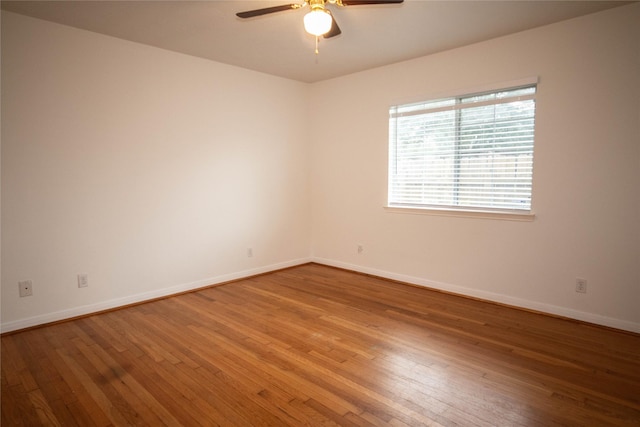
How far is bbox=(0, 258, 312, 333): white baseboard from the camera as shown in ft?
9.89

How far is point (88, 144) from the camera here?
328 cm

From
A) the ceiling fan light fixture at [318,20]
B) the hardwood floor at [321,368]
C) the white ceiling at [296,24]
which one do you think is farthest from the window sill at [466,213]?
the ceiling fan light fixture at [318,20]

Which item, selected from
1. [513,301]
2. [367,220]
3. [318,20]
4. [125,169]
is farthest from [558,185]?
[125,169]

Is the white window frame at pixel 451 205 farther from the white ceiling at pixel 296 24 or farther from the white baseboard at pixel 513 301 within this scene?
the white baseboard at pixel 513 301

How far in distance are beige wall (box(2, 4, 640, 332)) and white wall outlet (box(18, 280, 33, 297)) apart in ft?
0.12

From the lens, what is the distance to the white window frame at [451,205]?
336cm

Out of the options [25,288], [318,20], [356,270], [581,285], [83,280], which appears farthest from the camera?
[356,270]

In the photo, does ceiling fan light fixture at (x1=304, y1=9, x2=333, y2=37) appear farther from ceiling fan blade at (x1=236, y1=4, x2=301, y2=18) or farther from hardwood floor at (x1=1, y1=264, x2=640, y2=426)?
hardwood floor at (x1=1, y1=264, x2=640, y2=426)

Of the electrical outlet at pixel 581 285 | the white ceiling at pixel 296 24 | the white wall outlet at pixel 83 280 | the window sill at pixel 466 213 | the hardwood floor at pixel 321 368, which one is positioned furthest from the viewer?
the window sill at pixel 466 213

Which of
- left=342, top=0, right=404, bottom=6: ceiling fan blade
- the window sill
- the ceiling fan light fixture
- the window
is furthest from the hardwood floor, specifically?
left=342, top=0, right=404, bottom=6: ceiling fan blade

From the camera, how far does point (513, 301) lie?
11.4ft

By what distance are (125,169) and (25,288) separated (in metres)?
1.31

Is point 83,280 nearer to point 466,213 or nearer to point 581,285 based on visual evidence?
point 466,213

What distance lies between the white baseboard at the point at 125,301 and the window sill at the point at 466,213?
1.88 m
